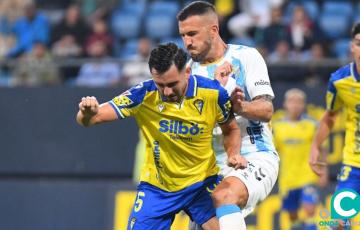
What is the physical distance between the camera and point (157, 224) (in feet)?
28.0

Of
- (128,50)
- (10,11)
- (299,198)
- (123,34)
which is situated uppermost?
(10,11)

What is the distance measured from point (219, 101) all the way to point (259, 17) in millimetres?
8732

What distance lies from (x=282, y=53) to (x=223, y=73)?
23.3 feet

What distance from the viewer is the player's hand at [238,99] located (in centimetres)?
830

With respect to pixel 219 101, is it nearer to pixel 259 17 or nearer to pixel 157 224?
pixel 157 224

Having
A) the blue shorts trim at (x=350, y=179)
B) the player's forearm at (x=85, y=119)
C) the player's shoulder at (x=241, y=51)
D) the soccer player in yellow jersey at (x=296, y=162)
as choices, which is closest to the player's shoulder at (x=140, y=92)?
the player's forearm at (x=85, y=119)

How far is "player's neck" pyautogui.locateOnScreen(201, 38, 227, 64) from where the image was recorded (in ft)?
29.3

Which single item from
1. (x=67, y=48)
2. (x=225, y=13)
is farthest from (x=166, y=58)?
(x=225, y=13)

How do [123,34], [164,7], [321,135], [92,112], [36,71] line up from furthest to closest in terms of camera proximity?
1. [164,7]
2. [123,34]
3. [36,71]
4. [321,135]
5. [92,112]

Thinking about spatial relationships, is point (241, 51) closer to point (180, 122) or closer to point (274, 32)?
point (180, 122)

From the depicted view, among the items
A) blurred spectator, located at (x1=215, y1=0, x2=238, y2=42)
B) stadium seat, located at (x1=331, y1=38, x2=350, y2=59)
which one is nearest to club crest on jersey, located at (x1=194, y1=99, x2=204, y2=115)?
blurred spectator, located at (x1=215, y1=0, x2=238, y2=42)

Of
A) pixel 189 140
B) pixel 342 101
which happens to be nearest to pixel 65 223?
pixel 342 101

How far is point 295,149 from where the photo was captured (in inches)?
609

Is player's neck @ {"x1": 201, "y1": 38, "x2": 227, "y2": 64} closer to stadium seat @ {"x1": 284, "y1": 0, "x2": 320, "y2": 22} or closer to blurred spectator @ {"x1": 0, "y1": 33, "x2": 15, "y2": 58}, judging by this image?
stadium seat @ {"x1": 284, "y1": 0, "x2": 320, "y2": 22}
